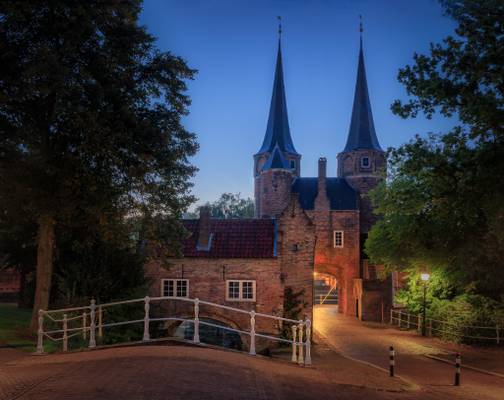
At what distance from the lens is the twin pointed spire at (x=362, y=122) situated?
5719 cm

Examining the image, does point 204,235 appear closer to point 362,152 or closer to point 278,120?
point 362,152

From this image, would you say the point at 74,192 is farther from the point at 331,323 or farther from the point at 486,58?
the point at 331,323

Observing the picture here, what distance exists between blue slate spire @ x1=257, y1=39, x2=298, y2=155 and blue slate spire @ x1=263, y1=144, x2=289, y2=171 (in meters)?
2.22

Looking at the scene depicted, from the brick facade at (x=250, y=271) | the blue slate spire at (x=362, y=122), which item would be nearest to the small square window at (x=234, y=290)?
the brick facade at (x=250, y=271)

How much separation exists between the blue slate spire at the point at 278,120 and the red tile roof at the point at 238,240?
3210 centimetres

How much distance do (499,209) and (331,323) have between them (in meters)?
23.4

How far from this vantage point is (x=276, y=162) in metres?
57.2

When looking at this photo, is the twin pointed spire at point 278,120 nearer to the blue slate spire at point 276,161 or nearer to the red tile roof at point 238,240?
the blue slate spire at point 276,161

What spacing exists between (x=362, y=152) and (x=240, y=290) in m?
34.8

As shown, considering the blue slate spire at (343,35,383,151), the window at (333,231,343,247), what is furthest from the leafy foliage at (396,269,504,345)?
the blue slate spire at (343,35,383,151)

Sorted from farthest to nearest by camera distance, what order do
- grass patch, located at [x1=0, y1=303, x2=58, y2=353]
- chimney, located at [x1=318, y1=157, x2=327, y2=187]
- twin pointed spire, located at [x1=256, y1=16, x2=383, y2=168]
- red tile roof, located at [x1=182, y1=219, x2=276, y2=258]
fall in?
twin pointed spire, located at [x1=256, y1=16, x2=383, y2=168] < chimney, located at [x1=318, y1=157, x2=327, y2=187] < red tile roof, located at [x1=182, y1=219, x2=276, y2=258] < grass patch, located at [x1=0, y1=303, x2=58, y2=353]

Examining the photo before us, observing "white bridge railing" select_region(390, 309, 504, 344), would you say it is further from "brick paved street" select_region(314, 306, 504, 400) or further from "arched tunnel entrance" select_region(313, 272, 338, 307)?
"arched tunnel entrance" select_region(313, 272, 338, 307)

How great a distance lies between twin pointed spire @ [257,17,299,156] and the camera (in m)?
60.4

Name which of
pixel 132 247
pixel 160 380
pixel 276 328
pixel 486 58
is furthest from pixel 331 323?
pixel 160 380
